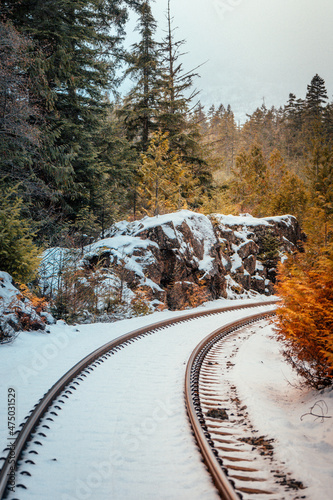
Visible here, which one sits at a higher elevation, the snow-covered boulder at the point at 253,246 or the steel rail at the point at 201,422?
the snow-covered boulder at the point at 253,246

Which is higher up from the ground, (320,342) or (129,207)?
(129,207)

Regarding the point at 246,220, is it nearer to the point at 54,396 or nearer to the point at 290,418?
the point at 290,418

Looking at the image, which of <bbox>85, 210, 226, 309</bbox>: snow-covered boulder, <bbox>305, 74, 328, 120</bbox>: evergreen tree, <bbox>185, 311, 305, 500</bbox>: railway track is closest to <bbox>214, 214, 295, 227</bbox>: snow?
<bbox>85, 210, 226, 309</bbox>: snow-covered boulder

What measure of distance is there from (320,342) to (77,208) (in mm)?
14134

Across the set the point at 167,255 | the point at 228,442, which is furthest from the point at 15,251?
the point at 167,255

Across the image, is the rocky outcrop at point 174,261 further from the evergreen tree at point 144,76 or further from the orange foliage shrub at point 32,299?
the evergreen tree at point 144,76

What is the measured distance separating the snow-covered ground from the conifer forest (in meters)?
1.07

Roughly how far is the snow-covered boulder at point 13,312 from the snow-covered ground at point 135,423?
→ 0.27m

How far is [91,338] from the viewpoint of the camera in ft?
29.3

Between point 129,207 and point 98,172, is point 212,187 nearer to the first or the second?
point 129,207

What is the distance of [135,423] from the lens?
4.38 meters

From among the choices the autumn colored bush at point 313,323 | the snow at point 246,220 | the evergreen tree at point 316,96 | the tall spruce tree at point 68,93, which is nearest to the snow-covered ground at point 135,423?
the autumn colored bush at point 313,323

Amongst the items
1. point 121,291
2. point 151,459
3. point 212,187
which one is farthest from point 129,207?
point 151,459

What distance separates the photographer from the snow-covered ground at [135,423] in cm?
315
